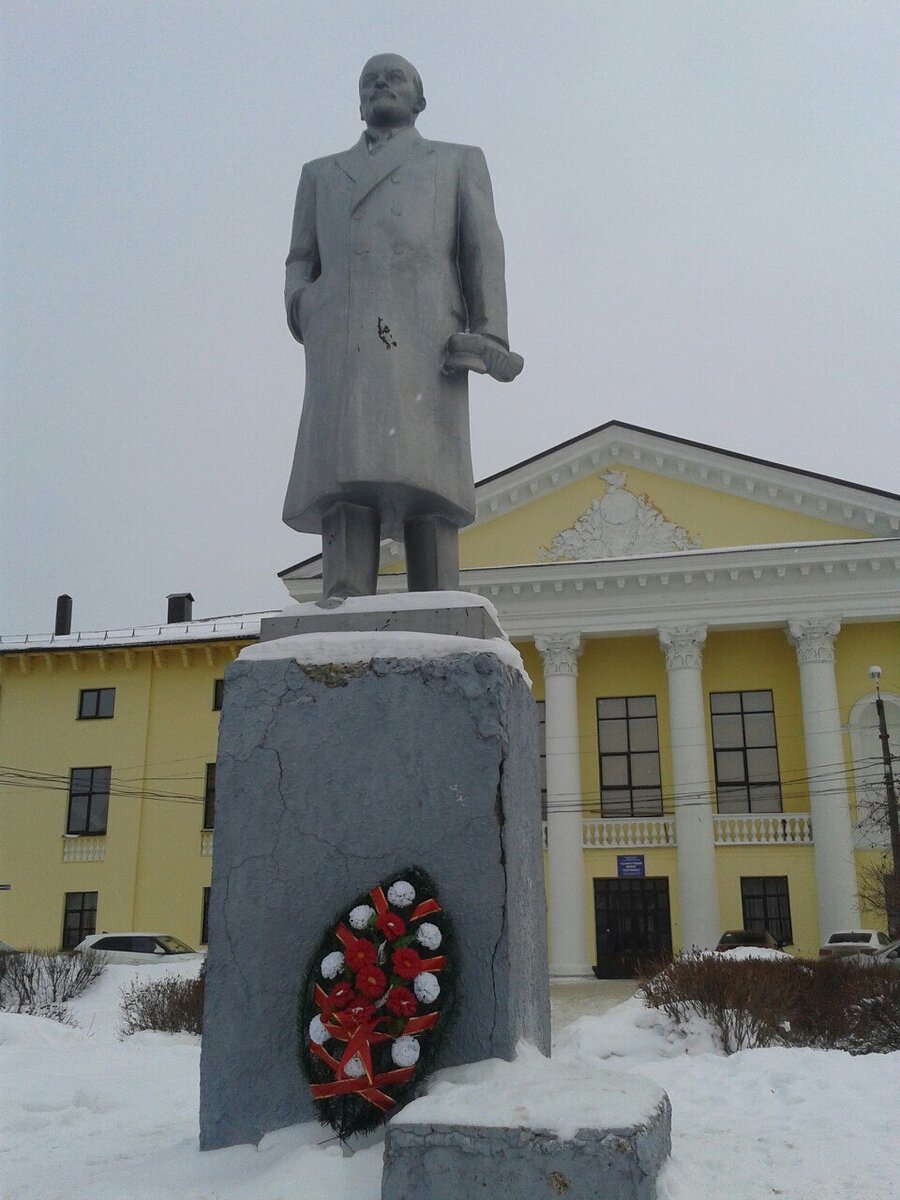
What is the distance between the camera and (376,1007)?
10.3ft

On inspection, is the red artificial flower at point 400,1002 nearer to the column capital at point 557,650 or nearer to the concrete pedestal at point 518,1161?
the concrete pedestal at point 518,1161

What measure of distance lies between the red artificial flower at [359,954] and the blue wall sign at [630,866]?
2189cm

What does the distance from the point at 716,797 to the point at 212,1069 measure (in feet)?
74.6

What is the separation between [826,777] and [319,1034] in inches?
856

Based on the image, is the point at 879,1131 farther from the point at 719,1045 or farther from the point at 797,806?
the point at 797,806

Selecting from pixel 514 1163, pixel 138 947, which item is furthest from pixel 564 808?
pixel 514 1163

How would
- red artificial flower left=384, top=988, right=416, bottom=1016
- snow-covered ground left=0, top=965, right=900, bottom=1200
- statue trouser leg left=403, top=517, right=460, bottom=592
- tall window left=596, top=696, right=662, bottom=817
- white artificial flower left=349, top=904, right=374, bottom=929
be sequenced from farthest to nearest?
tall window left=596, top=696, right=662, bottom=817
statue trouser leg left=403, top=517, right=460, bottom=592
white artificial flower left=349, top=904, right=374, bottom=929
red artificial flower left=384, top=988, right=416, bottom=1016
snow-covered ground left=0, top=965, right=900, bottom=1200

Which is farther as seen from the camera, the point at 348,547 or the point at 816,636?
the point at 816,636

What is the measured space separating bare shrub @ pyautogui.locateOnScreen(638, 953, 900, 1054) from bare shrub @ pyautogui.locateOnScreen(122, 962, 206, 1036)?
4.28 meters

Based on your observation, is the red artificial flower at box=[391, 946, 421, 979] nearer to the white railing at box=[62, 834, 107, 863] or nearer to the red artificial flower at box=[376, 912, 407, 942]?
the red artificial flower at box=[376, 912, 407, 942]

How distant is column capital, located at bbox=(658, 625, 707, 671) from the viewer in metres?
24.1

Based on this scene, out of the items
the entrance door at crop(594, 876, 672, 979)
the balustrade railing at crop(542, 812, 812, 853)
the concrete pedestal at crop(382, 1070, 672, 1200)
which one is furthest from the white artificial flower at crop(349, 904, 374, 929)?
the entrance door at crop(594, 876, 672, 979)

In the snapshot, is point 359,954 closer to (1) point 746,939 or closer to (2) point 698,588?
(1) point 746,939

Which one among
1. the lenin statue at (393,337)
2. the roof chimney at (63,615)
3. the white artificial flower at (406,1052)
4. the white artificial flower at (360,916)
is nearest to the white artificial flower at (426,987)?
the white artificial flower at (406,1052)
